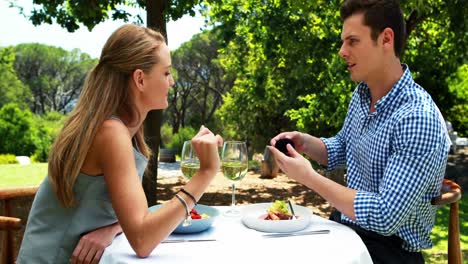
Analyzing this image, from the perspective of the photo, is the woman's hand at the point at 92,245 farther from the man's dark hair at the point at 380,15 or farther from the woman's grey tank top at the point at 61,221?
the man's dark hair at the point at 380,15

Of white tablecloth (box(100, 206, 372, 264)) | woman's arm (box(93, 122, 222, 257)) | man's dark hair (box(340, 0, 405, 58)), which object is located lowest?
white tablecloth (box(100, 206, 372, 264))

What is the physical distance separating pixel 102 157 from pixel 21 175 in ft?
35.4

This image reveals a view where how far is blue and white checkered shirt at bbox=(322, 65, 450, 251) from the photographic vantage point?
71.7 inches

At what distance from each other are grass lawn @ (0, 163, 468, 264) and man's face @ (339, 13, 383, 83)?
139 inches

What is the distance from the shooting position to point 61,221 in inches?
74.7

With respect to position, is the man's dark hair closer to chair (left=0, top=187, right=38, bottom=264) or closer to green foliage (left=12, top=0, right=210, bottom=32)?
chair (left=0, top=187, right=38, bottom=264)

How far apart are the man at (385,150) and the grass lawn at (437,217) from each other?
10.8 ft

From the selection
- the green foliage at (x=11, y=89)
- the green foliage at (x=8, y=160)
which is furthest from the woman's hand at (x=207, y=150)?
the green foliage at (x=11, y=89)

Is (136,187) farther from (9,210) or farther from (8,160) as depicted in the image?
(8,160)

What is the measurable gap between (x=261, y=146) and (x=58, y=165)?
12897 millimetres

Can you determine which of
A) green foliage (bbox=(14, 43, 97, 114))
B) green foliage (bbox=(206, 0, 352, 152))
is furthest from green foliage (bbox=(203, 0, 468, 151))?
green foliage (bbox=(14, 43, 97, 114))

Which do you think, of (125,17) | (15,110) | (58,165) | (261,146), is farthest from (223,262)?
(15,110)

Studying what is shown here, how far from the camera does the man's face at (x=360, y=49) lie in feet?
7.04

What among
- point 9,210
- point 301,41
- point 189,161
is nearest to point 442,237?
point 301,41
